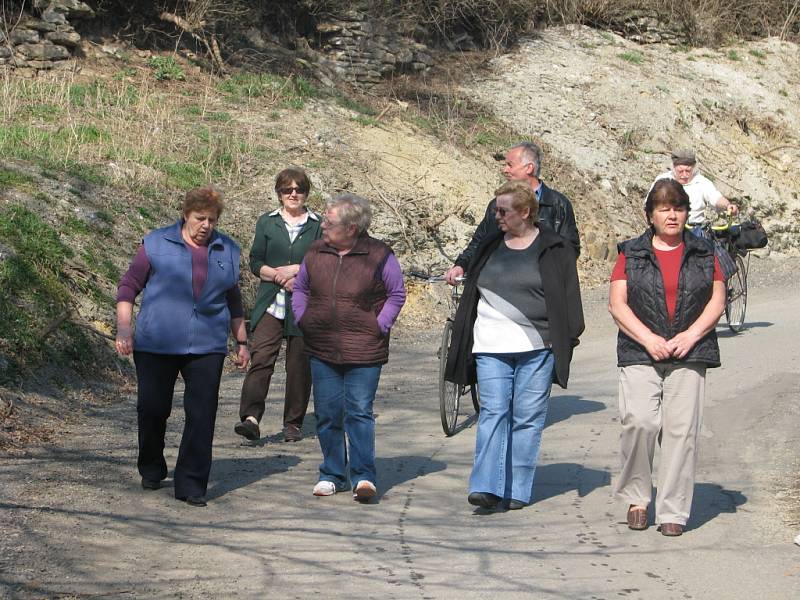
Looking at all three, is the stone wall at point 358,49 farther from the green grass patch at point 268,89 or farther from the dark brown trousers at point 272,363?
the dark brown trousers at point 272,363

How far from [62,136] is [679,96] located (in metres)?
15.0

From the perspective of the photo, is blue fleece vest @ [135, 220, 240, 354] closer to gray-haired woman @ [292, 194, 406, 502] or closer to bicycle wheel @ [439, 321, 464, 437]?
gray-haired woman @ [292, 194, 406, 502]

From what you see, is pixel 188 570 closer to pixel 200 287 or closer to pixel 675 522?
pixel 200 287

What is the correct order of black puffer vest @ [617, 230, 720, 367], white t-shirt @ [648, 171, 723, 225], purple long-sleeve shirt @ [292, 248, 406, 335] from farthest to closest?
white t-shirt @ [648, 171, 723, 225] < purple long-sleeve shirt @ [292, 248, 406, 335] < black puffer vest @ [617, 230, 720, 367]

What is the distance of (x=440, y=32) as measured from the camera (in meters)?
27.4

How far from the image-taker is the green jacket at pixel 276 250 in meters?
8.98

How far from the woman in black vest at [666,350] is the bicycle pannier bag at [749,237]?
27.5ft

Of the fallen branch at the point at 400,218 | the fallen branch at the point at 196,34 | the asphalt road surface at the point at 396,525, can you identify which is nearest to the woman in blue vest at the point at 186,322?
the asphalt road surface at the point at 396,525

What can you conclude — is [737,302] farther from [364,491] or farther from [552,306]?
[364,491]

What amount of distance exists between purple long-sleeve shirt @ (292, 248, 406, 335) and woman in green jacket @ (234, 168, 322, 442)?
4.30 ft

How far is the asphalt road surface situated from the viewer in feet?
18.9

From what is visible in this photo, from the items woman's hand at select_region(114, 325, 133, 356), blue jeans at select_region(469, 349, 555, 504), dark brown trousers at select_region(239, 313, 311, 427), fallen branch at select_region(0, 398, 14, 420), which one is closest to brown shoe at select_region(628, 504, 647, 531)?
blue jeans at select_region(469, 349, 555, 504)

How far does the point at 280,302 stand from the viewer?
29.6 feet

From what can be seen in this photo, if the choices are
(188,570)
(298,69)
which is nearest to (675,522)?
(188,570)
